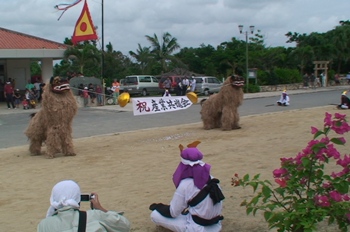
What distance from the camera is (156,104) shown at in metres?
13.5

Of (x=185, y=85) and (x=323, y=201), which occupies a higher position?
(x=185, y=85)

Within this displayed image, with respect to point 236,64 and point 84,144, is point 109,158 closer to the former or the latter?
point 84,144

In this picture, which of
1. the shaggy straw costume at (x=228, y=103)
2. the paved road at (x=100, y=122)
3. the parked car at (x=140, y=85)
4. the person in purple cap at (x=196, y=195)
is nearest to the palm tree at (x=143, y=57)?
the parked car at (x=140, y=85)

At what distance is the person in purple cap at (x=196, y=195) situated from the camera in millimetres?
4922

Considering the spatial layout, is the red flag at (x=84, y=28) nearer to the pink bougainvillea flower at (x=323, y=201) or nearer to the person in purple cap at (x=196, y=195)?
the person in purple cap at (x=196, y=195)

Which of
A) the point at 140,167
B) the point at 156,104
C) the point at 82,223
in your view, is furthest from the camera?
the point at 156,104

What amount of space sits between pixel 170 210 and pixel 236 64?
40.3 metres

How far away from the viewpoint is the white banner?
1309 centimetres

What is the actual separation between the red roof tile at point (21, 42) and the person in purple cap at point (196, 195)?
23.8 m

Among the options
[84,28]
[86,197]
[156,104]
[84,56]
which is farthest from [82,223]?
[84,56]

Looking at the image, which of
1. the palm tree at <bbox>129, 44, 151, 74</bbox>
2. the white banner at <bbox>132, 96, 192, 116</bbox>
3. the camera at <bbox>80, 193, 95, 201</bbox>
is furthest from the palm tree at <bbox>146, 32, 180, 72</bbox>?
the camera at <bbox>80, 193, 95, 201</bbox>

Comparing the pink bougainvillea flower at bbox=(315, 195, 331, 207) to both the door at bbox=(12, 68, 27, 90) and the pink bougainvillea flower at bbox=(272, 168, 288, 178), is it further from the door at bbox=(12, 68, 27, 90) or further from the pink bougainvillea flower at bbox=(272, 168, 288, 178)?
the door at bbox=(12, 68, 27, 90)

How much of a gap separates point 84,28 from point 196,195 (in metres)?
23.5

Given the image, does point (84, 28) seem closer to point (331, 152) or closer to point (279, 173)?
point (279, 173)
